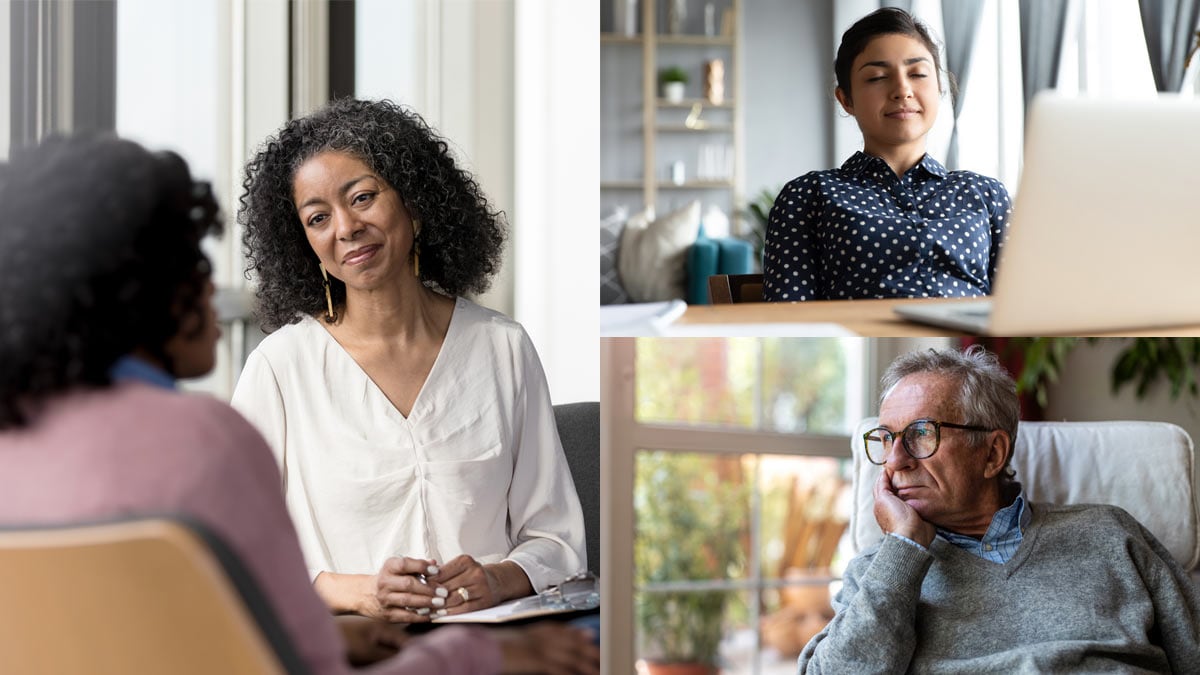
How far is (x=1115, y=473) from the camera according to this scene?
1.43 metres

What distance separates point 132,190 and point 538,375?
84 cm

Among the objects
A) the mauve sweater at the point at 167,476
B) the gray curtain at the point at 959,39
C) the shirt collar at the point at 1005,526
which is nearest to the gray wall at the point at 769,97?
the gray curtain at the point at 959,39

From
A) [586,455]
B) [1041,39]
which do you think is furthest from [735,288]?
[1041,39]

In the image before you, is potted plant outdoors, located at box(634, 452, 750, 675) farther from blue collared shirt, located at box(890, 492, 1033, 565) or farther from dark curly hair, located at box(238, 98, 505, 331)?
dark curly hair, located at box(238, 98, 505, 331)

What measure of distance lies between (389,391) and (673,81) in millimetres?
1060

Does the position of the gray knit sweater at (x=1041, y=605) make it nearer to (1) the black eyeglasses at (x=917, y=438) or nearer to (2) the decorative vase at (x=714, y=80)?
(1) the black eyeglasses at (x=917, y=438)

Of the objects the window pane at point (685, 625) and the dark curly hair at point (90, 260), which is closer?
the dark curly hair at point (90, 260)

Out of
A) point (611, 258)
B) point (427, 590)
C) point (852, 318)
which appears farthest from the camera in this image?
point (611, 258)

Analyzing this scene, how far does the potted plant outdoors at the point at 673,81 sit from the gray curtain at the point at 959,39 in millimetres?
556

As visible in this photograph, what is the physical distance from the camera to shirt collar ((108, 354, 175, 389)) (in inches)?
38.9

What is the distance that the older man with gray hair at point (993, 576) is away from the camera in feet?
4.58

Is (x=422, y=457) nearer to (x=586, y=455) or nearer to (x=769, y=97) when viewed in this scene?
(x=586, y=455)

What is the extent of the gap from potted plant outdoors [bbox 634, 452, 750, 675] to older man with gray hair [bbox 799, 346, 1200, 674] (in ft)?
0.57

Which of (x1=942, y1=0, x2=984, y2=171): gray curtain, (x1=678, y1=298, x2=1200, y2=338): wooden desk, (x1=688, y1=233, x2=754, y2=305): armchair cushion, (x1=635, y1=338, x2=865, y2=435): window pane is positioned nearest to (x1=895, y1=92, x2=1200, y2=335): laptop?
(x1=678, y1=298, x2=1200, y2=338): wooden desk
